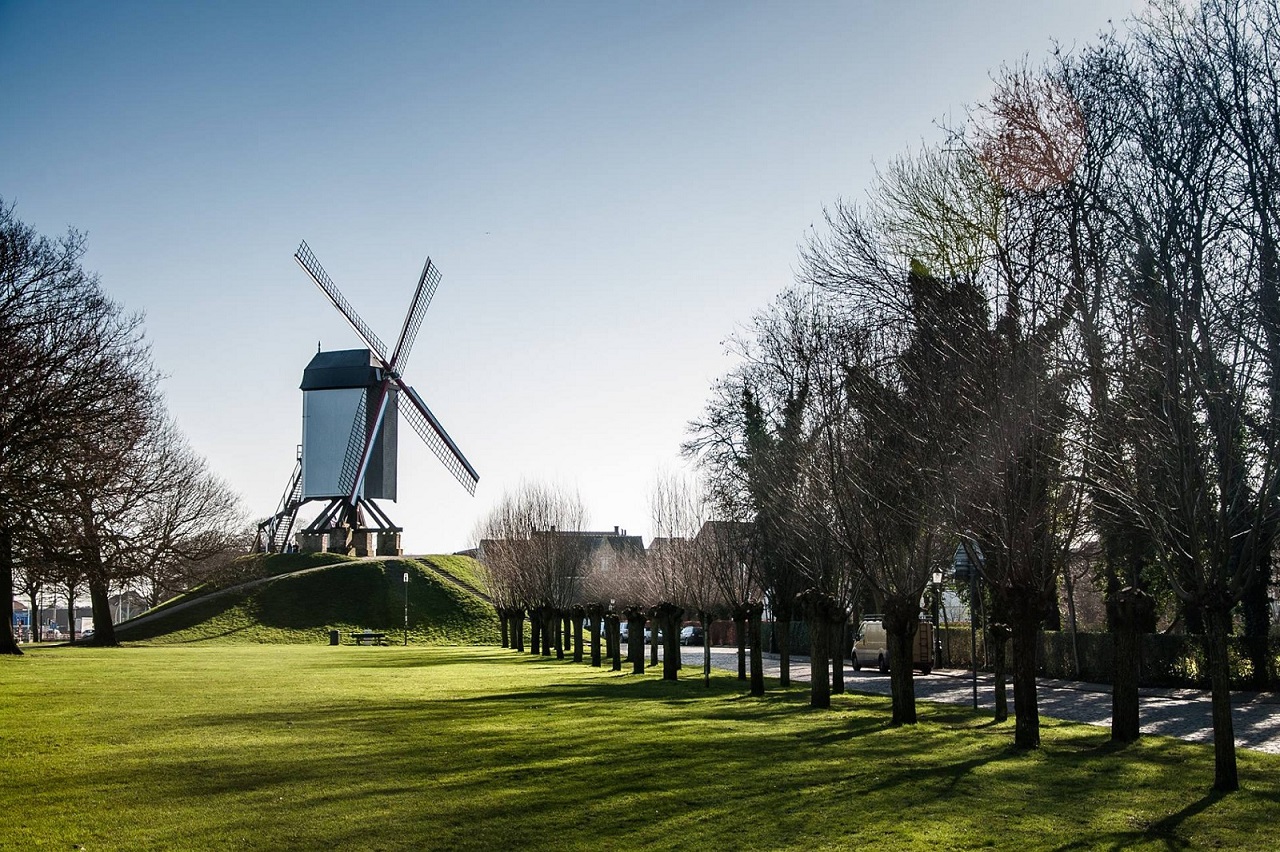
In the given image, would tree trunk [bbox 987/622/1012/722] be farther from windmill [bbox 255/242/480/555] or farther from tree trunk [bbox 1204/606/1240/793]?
windmill [bbox 255/242/480/555]

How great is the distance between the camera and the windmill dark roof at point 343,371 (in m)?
80.9

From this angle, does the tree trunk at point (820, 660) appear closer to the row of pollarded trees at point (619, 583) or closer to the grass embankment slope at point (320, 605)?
the row of pollarded trees at point (619, 583)

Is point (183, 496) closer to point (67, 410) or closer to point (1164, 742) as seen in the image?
point (67, 410)

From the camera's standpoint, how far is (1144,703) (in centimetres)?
2695

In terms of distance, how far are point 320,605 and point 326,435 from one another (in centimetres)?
1185

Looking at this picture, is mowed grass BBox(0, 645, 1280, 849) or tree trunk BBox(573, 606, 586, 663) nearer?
mowed grass BBox(0, 645, 1280, 849)

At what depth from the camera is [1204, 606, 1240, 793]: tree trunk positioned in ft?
41.6

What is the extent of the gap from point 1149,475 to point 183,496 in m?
53.1

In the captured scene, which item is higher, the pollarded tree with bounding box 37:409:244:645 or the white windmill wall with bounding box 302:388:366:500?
the white windmill wall with bounding box 302:388:366:500

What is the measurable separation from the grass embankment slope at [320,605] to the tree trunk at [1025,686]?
58.5 meters

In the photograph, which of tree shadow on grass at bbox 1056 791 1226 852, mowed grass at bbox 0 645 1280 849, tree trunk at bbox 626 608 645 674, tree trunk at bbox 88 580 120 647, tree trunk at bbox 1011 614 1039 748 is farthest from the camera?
tree trunk at bbox 88 580 120 647

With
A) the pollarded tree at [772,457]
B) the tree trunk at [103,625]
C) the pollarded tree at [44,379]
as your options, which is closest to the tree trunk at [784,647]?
the pollarded tree at [772,457]

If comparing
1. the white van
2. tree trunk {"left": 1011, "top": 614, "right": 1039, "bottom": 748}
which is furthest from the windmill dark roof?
tree trunk {"left": 1011, "top": 614, "right": 1039, "bottom": 748}

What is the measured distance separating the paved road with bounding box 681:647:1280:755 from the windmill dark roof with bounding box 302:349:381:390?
48446 mm
